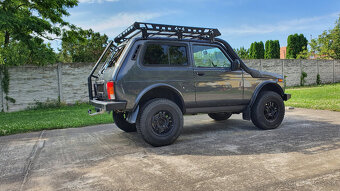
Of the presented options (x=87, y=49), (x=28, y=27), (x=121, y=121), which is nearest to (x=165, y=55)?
(x=121, y=121)

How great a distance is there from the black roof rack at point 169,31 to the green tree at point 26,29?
9318 millimetres

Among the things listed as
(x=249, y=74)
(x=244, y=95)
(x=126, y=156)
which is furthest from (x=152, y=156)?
(x=249, y=74)

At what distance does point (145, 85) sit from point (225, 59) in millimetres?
1961

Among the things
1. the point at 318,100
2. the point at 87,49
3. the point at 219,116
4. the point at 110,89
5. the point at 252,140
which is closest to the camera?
the point at 110,89

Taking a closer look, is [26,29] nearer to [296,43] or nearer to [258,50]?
[258,50]

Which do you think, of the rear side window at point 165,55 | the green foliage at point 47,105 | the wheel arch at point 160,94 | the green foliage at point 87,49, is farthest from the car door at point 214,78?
the green foliage at point 87,49

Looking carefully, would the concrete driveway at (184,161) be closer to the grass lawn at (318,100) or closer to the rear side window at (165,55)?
the rear side window at (165,55)

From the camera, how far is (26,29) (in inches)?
535

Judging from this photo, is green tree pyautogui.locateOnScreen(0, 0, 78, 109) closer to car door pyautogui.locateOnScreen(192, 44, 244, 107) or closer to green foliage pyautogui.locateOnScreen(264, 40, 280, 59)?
car door pyautogui.locateOnScreen(192, 44, 244, 107)

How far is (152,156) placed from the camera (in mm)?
3805

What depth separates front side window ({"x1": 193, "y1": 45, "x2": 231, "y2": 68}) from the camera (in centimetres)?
496

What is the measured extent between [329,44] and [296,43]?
191 inches

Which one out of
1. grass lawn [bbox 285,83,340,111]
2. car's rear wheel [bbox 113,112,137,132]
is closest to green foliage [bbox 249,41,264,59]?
grass lawn [bbox 285,83,340,111]

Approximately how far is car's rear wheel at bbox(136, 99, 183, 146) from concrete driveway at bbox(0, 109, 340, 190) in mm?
178
